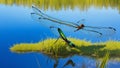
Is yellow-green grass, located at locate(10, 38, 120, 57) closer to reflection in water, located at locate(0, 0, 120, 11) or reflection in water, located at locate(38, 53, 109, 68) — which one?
reflection in water, located at locate(38, 53, 109, 68)

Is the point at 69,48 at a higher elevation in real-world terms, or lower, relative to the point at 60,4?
higher

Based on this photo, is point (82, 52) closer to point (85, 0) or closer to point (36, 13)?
point (36, 13)

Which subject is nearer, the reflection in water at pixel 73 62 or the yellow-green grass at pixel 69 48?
the reflection in water at pixel 73 62

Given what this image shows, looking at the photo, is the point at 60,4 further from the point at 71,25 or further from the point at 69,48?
the point at 69,48

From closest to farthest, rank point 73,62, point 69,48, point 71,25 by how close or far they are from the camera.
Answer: point 73,62 < point 69,48 < point 71,25

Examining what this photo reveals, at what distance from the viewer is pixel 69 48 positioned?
10.0 metres

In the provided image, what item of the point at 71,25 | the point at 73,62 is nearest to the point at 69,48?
the point at 71,25

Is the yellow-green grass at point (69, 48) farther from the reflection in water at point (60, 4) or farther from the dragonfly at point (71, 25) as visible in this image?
the reflection in water at point (60, 4)

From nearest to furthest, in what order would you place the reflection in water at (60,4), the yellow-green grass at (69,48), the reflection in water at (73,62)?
the reflection in water at (73,62)
the yellow-green grass at (69,48)
the reflection in water at (60,4)

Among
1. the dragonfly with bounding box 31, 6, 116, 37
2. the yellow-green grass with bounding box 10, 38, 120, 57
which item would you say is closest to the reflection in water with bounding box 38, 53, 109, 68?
the yellow-green grass with bounding box 10, 38, 120, 57

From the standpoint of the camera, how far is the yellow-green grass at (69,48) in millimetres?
9992

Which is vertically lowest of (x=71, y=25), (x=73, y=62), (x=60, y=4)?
(x=60, y=4)

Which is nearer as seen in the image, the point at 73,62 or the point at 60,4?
the point at 73,62

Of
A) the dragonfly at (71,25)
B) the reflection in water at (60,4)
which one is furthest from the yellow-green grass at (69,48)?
the reflection in water at (60,4)
